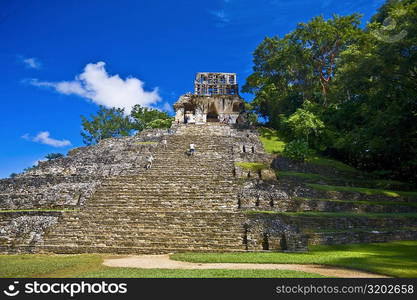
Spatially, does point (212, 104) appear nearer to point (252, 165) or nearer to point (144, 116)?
point (144, 116)

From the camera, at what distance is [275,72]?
39.1 meters

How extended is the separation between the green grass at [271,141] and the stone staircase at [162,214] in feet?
19.7

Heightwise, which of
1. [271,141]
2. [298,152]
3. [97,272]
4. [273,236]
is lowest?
[97,272]

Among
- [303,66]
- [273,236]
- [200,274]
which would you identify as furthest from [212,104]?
[200,274]

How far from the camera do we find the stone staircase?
469 inches

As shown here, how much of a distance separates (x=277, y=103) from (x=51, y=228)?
2820 centimetres

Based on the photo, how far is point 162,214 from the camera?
13688 millimetres

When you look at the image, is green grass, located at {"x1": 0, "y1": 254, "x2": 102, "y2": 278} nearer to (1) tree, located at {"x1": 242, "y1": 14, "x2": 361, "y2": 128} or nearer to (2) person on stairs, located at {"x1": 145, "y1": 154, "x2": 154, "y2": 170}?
(2) person on stairs, located at {"x1": 145, "y1": 154, "x2": 154, "y2": 170}

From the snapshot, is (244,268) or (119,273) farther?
(244,268)

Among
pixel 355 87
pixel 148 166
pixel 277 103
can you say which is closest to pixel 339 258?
pixel 148 166

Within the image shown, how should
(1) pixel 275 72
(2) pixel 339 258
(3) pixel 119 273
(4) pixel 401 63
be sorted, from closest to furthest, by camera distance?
(3) pixel 119 273, (2) pixel 339 258, (4) pixel 401 63, (1) pixel 275 72

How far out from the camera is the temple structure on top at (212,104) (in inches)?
1598

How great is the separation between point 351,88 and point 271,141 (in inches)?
360

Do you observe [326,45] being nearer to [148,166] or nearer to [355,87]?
[355,87]
